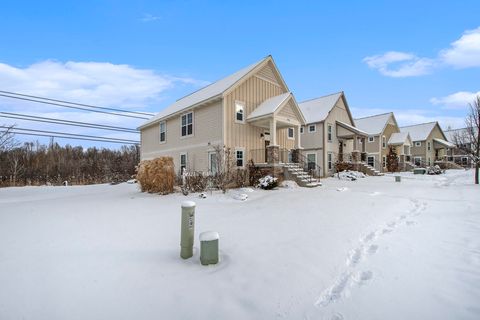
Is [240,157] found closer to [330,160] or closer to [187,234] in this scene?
[187,234]

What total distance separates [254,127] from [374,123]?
24.6 metres

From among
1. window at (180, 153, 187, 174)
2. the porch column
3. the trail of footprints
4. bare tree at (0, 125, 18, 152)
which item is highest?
bare tree at (0, 125, 18, 152)

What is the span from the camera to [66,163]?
44.6 metres

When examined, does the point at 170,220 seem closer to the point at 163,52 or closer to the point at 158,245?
the point at 158,245

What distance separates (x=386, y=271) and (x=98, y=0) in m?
14.1

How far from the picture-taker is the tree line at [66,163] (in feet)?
96.5

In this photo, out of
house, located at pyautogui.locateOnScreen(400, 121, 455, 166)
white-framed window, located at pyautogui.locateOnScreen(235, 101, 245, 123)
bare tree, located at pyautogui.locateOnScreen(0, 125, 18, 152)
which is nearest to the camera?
white-framed window, located at pyautogui.locateOnScreen(235, 101, 245, 123)

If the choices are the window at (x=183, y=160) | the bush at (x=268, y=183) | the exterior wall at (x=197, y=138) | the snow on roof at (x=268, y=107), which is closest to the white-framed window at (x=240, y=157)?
the exterior wall at (x=197, y=138)

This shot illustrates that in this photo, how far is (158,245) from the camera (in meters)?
4.85

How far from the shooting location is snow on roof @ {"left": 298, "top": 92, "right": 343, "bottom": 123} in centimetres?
2356

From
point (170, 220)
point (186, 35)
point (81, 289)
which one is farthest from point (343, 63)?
point (81, 289)

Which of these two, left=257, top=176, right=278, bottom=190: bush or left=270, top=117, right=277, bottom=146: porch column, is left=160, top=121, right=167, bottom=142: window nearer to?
left=270, top=117, right=277, bottom=146: porch column

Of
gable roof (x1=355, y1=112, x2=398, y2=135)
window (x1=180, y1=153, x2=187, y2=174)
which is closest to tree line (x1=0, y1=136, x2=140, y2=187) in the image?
window (x1=180, y1=153, x2=187, y2=174)

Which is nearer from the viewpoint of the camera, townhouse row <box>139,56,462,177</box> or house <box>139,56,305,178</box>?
house <box>139,56,305,178</box>
